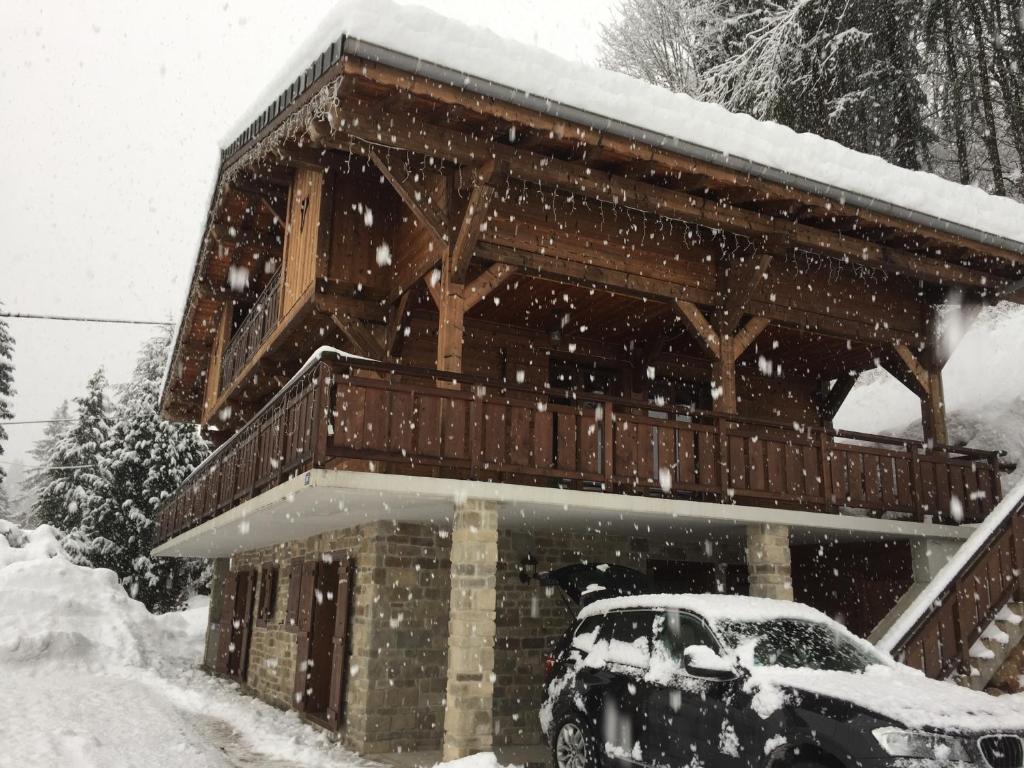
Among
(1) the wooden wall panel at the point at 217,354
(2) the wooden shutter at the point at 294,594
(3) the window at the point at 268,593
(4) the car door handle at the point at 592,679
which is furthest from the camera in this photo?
(1) the wooden wall panel at the point at 217,354

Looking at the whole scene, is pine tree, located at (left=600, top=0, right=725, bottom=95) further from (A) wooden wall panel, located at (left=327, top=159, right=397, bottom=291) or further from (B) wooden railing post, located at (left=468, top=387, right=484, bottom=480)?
(B) wooden railing post, located at (left=468, top=387, right=484, bottom=480)

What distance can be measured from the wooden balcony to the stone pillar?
8.48 m

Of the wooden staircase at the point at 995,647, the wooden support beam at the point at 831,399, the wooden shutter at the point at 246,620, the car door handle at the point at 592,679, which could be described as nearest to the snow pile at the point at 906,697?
the car door handle at the point at 592,679

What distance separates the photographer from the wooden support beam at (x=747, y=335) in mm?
11445

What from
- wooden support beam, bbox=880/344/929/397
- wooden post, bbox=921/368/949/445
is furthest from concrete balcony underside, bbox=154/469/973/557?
wooden support beam, bbox=880/344/929/397

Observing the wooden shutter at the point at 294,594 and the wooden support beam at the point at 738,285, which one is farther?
the wooden shutter at the point at 294,594

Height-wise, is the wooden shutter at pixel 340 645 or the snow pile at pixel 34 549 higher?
the snow pile at pixel 34 549

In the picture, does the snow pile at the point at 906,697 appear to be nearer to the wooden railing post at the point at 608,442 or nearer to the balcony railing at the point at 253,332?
the wooden railing post at the point at 608,442

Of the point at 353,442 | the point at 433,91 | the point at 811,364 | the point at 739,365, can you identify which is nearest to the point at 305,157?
the point at 433,91

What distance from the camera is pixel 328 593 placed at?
39.1 ft

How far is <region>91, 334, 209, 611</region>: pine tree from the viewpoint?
1233 inches

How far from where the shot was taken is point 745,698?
231 inches

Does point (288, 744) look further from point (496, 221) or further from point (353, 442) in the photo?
point (496, 221)

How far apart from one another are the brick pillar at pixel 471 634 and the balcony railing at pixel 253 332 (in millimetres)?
6406
